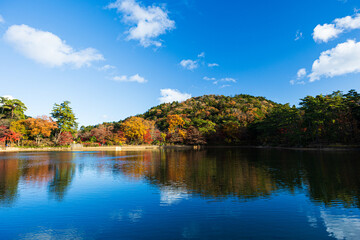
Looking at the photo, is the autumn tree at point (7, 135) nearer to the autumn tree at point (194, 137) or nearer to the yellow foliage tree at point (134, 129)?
the yellow foliage tree at point (134, 129)

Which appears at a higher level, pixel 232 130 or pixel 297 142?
pixel 232 130

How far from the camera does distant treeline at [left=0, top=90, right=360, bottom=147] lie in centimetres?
3406

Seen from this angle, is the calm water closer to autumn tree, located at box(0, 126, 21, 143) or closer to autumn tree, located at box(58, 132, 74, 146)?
autumn tree, located at box(0, 126, 21, 143)

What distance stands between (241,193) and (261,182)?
2.67 metres

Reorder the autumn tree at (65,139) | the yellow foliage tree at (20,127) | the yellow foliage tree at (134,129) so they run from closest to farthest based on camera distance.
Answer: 1. the yellow foliage tree at (20,127)
2. the autumn tree at (65,139)
3. the yellow foliage tree at (134,129)

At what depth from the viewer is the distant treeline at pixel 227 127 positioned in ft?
112

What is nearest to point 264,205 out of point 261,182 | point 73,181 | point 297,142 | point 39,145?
point 261,182

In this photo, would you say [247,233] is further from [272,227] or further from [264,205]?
[264,205]

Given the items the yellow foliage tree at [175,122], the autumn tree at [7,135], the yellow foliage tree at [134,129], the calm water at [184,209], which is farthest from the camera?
the yellow foliage tree at [175,122]

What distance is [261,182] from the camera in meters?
10.9

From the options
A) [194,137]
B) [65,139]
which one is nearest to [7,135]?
[65,139]

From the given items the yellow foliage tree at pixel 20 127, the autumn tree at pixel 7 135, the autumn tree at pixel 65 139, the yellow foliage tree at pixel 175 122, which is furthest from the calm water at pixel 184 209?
the yellow foliage tree at pixel 175 122

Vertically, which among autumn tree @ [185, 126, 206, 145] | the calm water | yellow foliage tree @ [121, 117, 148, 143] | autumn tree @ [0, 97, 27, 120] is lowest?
the calm water

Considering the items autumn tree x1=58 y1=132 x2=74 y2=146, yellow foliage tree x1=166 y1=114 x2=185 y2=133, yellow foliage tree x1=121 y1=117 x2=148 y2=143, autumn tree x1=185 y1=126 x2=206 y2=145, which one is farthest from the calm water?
yellow foliage tree x1=166 y1=114 x2=185 y2=133
